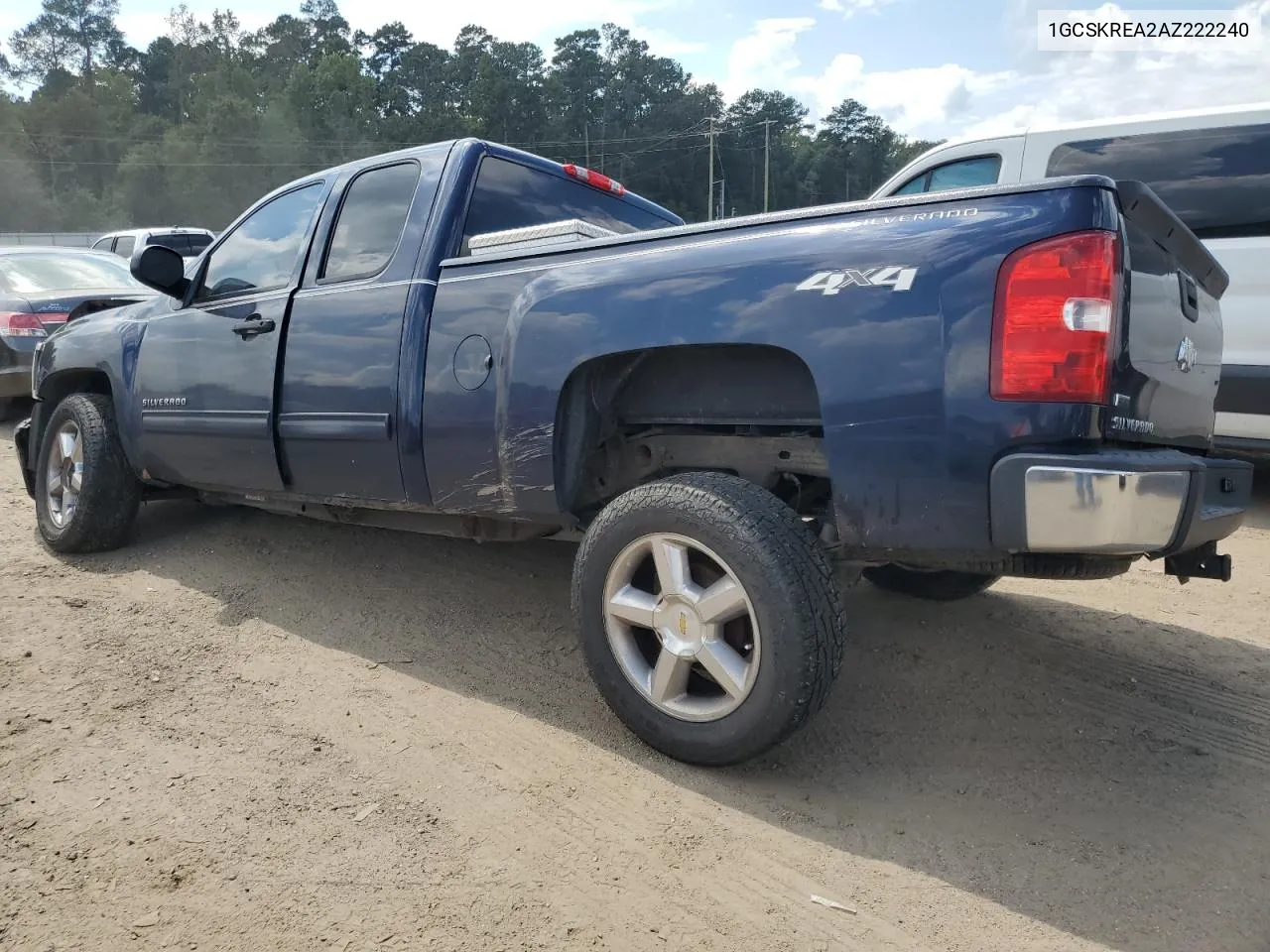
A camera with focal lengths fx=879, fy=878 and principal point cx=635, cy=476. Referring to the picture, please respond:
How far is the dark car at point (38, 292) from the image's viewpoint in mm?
7598

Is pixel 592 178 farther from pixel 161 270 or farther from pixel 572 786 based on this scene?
pixel 572 786

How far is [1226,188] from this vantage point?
516 cm

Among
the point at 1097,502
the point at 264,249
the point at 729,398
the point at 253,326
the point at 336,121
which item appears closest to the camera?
the point at 1097,502

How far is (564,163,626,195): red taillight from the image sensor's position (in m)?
3.93

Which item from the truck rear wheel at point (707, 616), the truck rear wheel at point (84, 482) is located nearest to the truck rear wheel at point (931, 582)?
the truck rear wheel at point (707, 616)

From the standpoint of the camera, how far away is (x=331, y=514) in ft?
12.4

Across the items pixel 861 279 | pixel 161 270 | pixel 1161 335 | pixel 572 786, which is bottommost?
pixel 572 786

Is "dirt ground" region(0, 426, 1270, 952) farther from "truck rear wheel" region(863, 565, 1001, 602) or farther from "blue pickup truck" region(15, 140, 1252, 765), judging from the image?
"blue pickup truck" region(15, 140, 1252, 765)

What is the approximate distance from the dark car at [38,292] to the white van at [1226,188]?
7057mm

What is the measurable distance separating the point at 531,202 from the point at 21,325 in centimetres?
627

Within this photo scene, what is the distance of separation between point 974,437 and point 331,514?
272cm

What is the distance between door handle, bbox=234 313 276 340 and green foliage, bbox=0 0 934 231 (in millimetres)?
57376

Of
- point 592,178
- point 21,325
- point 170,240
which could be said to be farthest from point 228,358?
point 170,240

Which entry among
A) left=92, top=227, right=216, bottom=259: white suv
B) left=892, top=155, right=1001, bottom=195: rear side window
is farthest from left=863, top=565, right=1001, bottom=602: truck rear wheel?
left=92, top=227, right=216, bottom=259: white suv
